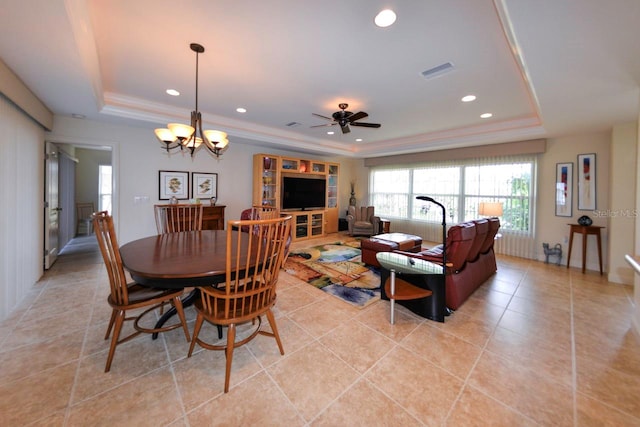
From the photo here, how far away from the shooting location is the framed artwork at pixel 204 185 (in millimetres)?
4844

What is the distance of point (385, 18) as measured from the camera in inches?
71.9

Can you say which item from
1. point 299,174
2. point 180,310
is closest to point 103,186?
point 299,174

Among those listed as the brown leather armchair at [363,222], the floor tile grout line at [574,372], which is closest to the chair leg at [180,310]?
the floor tile grout line at [574,372]

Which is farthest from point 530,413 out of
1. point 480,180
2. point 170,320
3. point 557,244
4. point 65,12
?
point 480,180

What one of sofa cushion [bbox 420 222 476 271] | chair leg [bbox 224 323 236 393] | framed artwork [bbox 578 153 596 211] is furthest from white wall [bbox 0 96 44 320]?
framed artwork [bbox 578 153 596 211]

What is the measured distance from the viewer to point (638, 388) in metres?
1.59

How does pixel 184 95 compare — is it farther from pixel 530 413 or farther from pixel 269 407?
pixel 530 413

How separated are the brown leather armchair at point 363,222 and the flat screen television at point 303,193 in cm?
92

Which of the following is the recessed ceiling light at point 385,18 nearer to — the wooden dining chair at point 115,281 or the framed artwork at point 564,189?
the wooden dining chair at point 115,281

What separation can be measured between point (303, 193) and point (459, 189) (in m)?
3.84

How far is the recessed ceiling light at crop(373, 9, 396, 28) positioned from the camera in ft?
5.79

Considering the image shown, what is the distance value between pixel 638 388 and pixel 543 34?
2475 millimetres

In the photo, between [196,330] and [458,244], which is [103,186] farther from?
[458,244]

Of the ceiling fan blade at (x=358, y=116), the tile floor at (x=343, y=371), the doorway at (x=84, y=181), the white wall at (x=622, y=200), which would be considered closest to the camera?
the tile floor at (x=343, y=371)
